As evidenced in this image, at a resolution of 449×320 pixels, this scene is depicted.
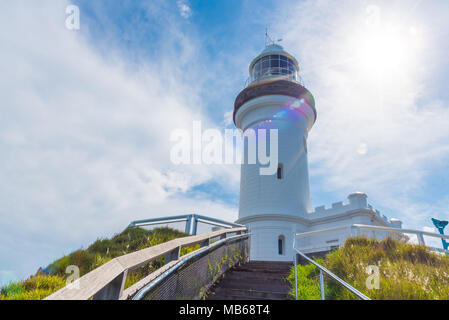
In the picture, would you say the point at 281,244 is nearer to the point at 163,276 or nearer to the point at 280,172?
the point at 280,172

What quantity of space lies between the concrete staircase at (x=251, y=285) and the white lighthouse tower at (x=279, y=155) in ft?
20.6

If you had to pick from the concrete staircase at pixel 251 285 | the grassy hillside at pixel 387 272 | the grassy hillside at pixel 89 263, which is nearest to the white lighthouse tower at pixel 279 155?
the concrete staircase at pixel 251 285

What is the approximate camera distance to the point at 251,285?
651 cm

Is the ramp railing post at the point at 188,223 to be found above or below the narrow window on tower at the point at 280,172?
below

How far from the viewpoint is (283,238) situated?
14.7 meters

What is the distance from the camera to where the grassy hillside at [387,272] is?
174 inches

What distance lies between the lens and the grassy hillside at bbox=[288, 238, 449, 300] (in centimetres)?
443

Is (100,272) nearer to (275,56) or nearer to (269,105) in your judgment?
(269,105)

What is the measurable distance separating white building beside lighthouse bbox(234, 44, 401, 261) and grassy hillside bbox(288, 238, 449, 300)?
6.37 metres

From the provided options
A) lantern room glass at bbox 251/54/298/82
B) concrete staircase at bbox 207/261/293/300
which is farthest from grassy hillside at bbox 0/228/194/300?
lantern room glass at bbox 251/54/298/82

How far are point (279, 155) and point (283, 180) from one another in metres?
1.51

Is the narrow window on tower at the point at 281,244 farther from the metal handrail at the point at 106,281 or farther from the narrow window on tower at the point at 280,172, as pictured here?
the metal handrail at the point at 106,281

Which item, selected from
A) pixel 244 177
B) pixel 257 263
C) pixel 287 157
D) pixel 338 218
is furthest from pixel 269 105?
pixel 257 263
